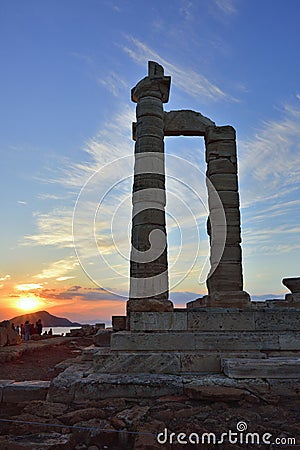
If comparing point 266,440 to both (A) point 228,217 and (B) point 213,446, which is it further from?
(A) point 228,217

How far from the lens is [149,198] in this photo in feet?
39.8

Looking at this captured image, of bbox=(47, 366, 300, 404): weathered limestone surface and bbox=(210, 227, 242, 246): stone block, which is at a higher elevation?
bbox=(210, 227, 242, 246): stone block

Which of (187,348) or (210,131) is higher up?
(210,131)

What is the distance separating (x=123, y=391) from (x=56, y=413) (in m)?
1.36

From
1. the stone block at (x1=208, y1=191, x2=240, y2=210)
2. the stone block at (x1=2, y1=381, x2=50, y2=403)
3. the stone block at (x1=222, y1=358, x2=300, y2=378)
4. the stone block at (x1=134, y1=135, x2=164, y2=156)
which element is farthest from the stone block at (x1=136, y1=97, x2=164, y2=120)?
the stone block at (x1=2, y1=381, x2=50, y2=403)

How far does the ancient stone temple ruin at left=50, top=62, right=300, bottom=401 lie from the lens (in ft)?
23.4

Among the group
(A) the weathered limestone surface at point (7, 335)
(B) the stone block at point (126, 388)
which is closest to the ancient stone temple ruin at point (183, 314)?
(B) the stone block at point (126, 388)

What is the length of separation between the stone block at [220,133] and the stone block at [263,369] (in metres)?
8.64

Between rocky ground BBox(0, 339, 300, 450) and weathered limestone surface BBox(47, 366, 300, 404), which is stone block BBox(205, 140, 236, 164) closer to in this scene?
weathered limestone surface BBox(47, 366, 300, 404)

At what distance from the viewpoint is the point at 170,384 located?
7.10 metres

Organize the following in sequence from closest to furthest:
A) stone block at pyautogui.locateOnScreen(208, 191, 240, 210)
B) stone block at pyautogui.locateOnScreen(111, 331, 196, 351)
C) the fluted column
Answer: stone block at pyautogui.locateOnScreen(111, 331, 196, 351)
the fluted column
stone block at pyautogui.locateOnScreen(208, 191, 240, 210)

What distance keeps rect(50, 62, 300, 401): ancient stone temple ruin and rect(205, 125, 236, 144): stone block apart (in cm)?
→ 4

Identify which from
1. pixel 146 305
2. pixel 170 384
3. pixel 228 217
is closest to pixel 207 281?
pixel 228 217

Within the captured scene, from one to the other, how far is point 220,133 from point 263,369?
29.6 feet
